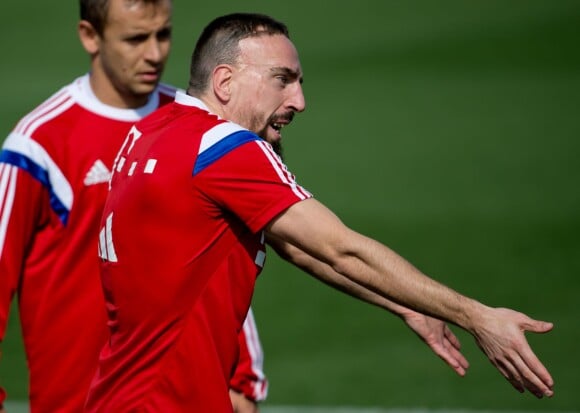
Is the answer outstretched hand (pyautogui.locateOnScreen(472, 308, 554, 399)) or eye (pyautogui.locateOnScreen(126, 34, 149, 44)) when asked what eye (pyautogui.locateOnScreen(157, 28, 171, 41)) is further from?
outstretched hand (pyautogui.locateOnScreen(472, 308, 554, 399))

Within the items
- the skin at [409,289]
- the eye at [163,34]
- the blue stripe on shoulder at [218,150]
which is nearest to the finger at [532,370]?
the skin at [409,289]

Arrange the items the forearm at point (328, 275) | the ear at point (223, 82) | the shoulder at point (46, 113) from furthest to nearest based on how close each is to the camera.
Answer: the shoulder at point (46, 113)
the forearm at point (328, 275)
the ear at point (223, 82)

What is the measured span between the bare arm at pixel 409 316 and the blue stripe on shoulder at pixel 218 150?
27.3 inches

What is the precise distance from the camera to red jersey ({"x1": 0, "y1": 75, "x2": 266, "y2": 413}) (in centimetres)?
543

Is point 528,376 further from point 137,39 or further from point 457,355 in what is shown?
point 137,39

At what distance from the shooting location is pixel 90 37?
19.6 ft

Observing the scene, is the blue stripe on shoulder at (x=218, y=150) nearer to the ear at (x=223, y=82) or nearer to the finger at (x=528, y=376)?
the ear at (x=223, y=82)

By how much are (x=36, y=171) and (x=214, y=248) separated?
139cm

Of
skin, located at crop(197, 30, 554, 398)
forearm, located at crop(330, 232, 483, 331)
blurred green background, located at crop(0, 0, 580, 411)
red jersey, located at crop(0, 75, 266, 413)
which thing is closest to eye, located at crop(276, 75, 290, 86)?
skin, located at crop(197, 30, 554, 398)

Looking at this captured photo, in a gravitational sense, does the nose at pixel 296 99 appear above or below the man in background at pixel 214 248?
above

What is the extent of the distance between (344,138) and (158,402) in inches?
268

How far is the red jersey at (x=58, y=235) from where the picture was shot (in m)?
5.43

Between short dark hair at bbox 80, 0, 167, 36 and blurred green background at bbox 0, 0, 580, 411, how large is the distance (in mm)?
3060

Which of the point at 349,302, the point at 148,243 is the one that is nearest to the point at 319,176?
the point at 349,302
